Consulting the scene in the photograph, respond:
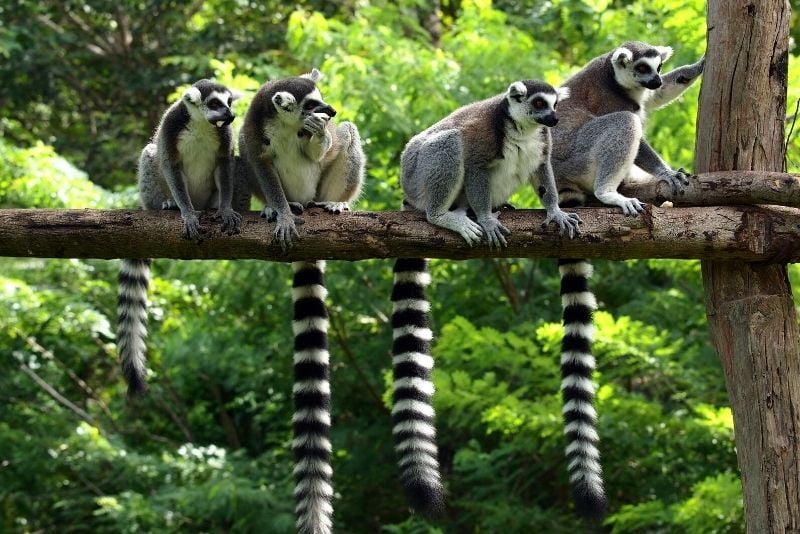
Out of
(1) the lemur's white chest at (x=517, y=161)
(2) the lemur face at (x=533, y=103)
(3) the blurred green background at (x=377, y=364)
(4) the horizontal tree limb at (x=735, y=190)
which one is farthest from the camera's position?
(3) the blurred green background at (x=377, y=364)

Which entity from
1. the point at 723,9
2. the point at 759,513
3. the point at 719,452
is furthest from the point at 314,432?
the point at 719,452

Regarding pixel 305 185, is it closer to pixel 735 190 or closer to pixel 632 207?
pixel 632 207

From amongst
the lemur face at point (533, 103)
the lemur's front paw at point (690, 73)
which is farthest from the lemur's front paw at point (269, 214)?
the lemur's front paw at point (690, 73)

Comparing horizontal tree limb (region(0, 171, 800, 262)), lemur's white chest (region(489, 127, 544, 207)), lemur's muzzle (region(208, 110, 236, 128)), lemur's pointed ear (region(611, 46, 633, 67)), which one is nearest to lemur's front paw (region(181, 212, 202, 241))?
horizontal tree limb (region(0, 171, 800, 262))

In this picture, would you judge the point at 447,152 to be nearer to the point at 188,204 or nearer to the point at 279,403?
the point at 188,204

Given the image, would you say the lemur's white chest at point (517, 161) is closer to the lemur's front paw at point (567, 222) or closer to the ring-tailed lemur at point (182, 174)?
the lemur's front paw at point (567, 222)

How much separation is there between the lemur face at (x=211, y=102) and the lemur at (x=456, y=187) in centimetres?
136

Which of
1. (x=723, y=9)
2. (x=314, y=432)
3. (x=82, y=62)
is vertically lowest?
(x=314, y=432)

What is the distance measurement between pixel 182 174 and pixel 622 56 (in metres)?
3.27

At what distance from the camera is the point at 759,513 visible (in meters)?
A: 5.74

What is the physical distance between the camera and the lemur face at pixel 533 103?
6273 mm

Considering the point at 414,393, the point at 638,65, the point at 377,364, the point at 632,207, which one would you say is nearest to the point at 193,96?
the point at 414,393

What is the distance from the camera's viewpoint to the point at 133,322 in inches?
270

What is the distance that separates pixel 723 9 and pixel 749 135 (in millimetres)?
846
